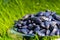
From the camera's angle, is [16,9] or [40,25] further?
[16,9]

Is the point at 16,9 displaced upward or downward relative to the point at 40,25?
upward

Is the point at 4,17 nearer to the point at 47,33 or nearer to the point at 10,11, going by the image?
the point at 10,11

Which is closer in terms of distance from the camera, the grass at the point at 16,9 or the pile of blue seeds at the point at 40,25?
the grass at the point at 16,9

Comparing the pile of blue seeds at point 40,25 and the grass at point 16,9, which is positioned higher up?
the grass at point 16,9

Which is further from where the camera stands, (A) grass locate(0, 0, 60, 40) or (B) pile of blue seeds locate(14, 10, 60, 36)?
(B) pile of blue seeds locate(14, 10, 60, 36)
